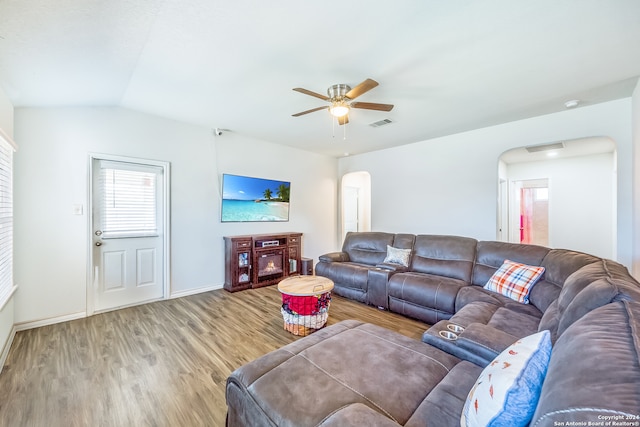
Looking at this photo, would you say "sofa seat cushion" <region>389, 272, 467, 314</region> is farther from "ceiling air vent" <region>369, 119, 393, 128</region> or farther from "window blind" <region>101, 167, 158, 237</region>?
"window blind" <region>101, 167, 158, 237</region>

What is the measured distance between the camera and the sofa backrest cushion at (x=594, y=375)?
1.73 feet

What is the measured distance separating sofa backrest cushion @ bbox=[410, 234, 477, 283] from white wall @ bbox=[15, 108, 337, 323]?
2659mm

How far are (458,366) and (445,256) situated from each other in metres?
2.39

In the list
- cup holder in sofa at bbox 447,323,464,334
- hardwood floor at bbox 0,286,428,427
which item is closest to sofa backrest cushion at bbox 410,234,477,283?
hardwood floor at bbox 0,286,428,427

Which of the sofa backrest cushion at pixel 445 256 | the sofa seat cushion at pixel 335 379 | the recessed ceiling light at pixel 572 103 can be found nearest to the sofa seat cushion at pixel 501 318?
the sofa seat cushion at pixel 335 379

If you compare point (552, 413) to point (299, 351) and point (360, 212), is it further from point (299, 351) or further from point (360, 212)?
point (360, 212)

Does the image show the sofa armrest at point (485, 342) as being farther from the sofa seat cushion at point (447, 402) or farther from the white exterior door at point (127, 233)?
the white exterior door at point (127, 233)

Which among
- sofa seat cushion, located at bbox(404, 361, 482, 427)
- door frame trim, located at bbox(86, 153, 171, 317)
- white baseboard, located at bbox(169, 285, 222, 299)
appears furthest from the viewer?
white baseboard, located at bbox(169, 285, 222, 299)

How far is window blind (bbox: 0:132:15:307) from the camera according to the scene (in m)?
2.31

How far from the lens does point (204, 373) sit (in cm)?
208

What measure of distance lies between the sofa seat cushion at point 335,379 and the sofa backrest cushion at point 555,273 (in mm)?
1437

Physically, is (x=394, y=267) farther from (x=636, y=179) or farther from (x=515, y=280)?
(x=636, y=179)

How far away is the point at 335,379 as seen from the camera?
1.21 meters

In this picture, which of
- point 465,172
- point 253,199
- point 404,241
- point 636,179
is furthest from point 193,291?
point 636,179
